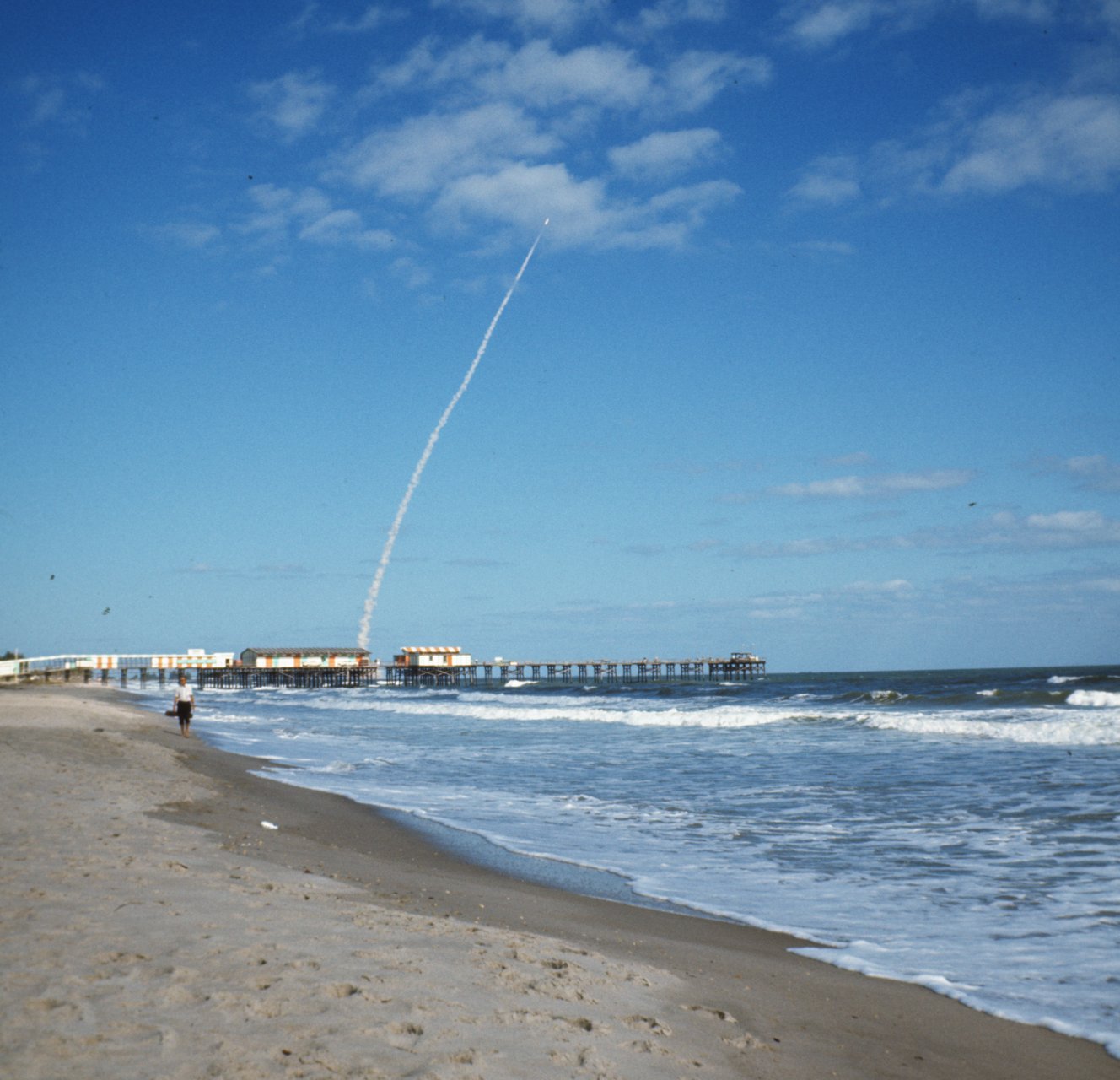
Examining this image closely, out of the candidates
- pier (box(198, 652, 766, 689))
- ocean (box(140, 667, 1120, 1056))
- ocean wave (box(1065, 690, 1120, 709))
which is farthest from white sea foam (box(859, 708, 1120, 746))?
pier (box(198, 652, 766, 689))

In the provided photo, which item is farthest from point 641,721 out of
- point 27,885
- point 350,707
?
point 27,885

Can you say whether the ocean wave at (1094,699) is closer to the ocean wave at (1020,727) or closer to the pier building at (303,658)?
the ocean wave at (1020,727)

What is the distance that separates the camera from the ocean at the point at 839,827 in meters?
6.62

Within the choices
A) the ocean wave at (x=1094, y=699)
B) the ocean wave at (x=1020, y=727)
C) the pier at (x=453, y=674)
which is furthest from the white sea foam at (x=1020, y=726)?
the pier at (x=453, y=674)

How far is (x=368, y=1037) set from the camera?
12.9 ft

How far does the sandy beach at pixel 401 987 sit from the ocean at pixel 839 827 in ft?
2.29

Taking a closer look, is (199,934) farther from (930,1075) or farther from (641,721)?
(641,721)

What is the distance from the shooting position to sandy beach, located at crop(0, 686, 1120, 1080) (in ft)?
12.5

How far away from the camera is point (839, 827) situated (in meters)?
11.6

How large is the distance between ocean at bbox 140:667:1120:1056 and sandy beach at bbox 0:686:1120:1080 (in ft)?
2.29

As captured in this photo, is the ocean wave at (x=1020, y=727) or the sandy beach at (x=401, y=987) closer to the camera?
the sandy beach at (x=401, y=987)

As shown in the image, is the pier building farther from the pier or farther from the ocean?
the ocean

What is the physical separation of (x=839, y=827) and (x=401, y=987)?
8.23 m

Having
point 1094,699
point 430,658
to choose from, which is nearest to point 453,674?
point 430,658
